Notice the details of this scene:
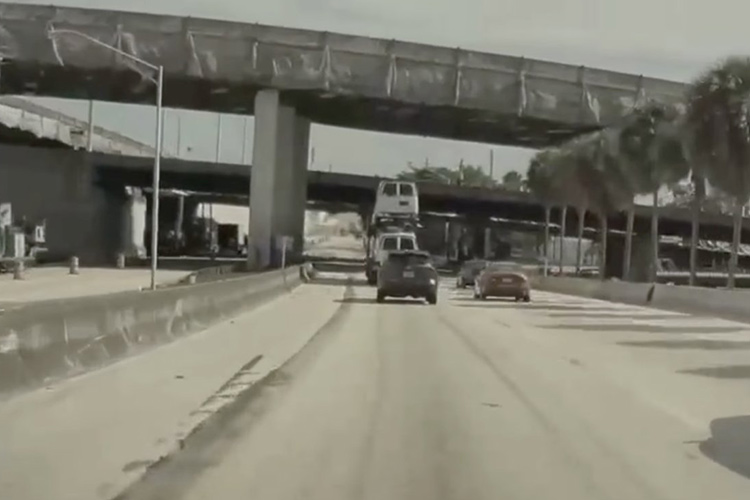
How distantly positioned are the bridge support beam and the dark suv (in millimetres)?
28767

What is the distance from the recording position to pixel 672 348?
26.7 m

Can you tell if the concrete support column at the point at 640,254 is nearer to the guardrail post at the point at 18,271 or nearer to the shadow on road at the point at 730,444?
the guardrail post at the point at 18,271

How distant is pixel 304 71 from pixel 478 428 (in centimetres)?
5881

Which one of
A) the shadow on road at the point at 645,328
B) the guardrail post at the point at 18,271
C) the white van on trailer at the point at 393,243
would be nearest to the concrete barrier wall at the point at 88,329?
the shadow on road at the point at 645,328

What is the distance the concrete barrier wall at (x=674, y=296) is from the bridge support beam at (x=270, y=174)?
661 inches

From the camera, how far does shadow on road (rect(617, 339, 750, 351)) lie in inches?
1069

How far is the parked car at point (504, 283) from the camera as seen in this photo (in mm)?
52250

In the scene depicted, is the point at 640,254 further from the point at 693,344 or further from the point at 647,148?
the point at 693,344

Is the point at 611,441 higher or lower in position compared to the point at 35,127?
lower

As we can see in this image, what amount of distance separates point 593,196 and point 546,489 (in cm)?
7368

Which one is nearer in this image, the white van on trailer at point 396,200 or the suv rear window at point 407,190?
the white van on trailer at point 396,200

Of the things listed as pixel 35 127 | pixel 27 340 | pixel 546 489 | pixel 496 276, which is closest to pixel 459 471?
pixel 546 489

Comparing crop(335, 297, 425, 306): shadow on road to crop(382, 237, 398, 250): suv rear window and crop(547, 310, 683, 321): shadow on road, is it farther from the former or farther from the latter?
crop(382, 237, 398, 250): suv rear window

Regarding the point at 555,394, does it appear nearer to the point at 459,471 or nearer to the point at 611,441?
the point at 611,441
